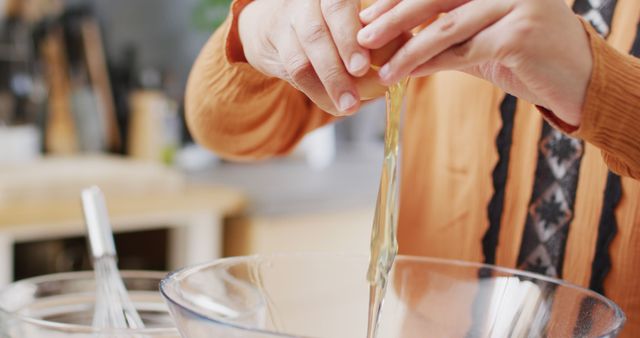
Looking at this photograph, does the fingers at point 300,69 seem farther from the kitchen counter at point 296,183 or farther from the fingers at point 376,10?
the kitchen counter at point 296,183

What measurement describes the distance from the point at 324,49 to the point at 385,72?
0.05 meters

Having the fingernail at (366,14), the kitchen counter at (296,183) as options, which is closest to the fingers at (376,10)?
the fingernail at (366,14)

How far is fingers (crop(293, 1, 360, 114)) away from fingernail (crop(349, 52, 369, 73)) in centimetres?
1

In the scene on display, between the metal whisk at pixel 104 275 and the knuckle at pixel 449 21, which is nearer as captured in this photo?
the knuckle at pixel 449 21

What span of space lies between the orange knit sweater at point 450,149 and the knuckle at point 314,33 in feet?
0.53

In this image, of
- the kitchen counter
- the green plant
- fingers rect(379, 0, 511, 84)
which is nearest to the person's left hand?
fingers rect(379, 0, 511, 84)

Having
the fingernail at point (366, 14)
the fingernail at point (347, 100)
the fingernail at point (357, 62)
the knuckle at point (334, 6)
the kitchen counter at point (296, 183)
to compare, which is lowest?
the kitchen counter at point (296, 183)

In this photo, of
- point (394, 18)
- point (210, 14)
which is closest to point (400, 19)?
point (394, 18)

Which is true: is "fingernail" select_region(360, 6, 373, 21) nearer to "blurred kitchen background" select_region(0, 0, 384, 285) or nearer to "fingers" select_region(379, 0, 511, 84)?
"fingers" select_region(379, 0, 511, 84)

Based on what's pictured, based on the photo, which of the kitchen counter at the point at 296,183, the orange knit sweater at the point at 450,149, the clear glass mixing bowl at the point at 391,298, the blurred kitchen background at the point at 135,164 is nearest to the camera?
the clear glass mixing bowl at the point at 391,298

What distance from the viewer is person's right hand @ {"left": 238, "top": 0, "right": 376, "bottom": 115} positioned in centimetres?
55

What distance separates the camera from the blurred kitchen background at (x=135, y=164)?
5.84 feet

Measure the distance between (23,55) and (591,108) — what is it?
6.01 ft

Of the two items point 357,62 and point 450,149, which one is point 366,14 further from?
point 450,149
